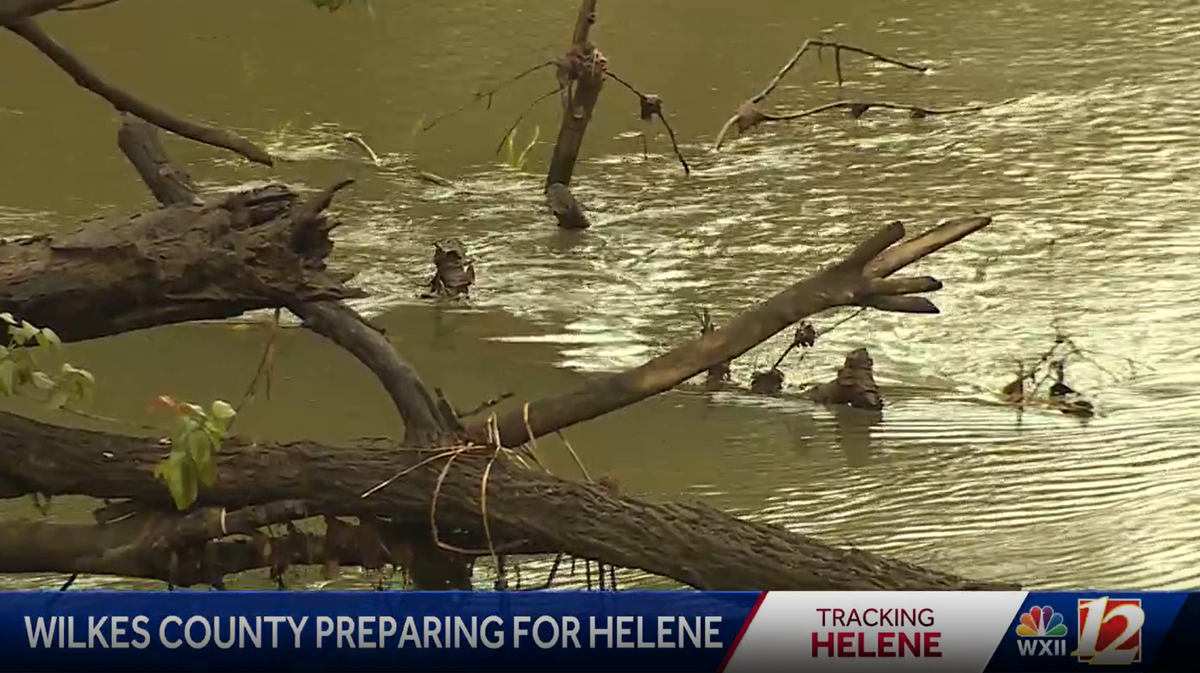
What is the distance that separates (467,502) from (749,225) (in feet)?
7.61

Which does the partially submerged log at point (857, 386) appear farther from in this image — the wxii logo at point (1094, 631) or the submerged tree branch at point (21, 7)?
the submerged tree branch at point (21, 7)

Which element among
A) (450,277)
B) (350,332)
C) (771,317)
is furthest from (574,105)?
(771,317)

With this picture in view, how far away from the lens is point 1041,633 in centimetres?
230

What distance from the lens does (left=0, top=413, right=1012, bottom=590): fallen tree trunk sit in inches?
101

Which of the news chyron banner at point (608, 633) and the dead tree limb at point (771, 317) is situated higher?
the dead tree limb at point (771, 317)

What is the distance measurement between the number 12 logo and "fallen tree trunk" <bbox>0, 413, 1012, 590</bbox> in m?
0.29

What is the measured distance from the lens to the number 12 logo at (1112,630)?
2295 millimetres

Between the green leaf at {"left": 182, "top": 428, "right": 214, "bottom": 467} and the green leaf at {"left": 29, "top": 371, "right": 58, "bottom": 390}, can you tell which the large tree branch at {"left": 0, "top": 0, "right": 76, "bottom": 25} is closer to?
the green leaf at {"left": 29, "top": 371, "right": 58, "bottom": 390}

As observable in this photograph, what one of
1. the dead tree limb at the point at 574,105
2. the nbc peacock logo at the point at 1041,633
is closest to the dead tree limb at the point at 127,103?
the nbc peacock logo at the point at 1041,633

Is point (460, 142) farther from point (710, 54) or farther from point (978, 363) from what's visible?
point (978, 363)

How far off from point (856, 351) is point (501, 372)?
0.81 metres

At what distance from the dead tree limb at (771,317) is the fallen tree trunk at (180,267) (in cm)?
39

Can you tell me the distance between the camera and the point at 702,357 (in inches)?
109

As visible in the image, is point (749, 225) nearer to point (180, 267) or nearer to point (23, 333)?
point (180, 267)
